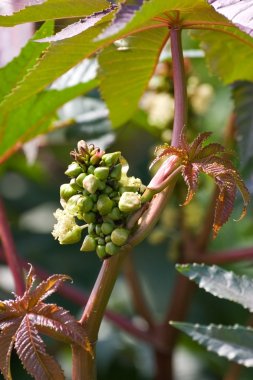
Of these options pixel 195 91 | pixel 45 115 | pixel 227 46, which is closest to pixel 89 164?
pixel 227 46

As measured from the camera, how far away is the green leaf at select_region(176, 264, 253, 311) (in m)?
0.76

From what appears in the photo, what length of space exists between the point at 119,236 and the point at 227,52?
1.27ft

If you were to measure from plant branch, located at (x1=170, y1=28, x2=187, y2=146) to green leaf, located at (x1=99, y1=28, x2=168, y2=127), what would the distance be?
6cm

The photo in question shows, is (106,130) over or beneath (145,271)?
over

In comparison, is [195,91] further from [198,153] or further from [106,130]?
[198,153]

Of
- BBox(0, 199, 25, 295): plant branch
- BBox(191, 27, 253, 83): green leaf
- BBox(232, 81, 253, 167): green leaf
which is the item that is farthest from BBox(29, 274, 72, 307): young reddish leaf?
BBox(232, 81, 253, 167): green leaf

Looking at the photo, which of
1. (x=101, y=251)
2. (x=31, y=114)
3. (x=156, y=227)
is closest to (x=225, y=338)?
(x=101, y=251)

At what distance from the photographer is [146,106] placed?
135cm

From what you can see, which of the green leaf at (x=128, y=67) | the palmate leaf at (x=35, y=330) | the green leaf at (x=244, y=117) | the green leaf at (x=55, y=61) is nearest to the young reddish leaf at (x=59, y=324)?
the palmate leaf at (x=35, y=330)

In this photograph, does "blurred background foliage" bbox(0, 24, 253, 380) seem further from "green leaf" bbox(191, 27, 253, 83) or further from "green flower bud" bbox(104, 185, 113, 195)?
"green flower bud" bbox(104, 185, 113, 195)

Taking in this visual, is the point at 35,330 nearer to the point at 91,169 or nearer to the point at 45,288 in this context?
the point at 45,288

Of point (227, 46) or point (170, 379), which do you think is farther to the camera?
point (170, 379)

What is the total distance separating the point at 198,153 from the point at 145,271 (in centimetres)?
138

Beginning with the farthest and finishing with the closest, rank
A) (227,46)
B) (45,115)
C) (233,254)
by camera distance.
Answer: (233,254) < (45,115) < (227,46)
